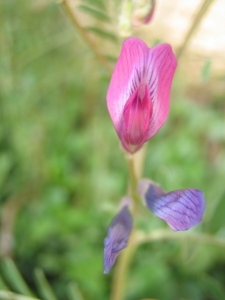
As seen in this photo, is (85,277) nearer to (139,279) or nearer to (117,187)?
(139,279)

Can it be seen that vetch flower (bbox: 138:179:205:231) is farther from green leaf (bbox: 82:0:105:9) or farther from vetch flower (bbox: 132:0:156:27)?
green leaf (bbox: 82:0:105:9)

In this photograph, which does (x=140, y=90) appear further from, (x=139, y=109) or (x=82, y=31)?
(x=82, y=31)

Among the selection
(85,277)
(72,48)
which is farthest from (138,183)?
(72,48)

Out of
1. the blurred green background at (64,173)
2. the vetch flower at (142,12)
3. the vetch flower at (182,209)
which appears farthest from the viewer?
the blurred green background at (64,173)

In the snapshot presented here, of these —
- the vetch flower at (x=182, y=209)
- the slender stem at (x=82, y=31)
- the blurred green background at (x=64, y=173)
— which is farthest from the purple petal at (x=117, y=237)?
the blurred green background at (x=64, y=173)

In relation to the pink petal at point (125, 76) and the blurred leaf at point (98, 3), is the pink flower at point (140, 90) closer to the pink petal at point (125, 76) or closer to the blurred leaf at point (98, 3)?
the pink petal at point (125, 76)

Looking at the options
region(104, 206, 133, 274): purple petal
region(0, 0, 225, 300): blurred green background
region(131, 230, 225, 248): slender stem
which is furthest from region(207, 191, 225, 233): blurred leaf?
region(0, 0, 225, 300): blurred green background
